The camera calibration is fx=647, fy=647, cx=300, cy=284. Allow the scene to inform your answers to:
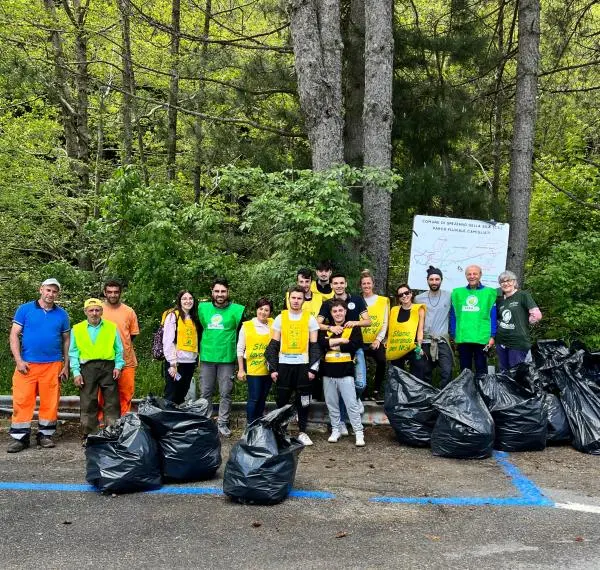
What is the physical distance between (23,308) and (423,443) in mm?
4311

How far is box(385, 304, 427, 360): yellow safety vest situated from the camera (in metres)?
7.25

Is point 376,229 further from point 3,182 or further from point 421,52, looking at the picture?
point 3,182

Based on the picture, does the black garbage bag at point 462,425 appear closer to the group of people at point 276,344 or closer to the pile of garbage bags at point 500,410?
the pile of garbage bags at point 500,410

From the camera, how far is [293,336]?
21.5ft

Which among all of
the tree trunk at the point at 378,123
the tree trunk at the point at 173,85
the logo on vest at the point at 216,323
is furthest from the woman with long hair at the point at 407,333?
the tree trunk at the point at 173,85

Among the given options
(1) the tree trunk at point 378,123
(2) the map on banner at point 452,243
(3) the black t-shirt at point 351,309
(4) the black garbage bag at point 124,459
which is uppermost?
(1) the tree trunk at point 378,123

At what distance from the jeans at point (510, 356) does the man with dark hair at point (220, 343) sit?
300 cm

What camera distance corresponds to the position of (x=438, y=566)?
12.6 ft

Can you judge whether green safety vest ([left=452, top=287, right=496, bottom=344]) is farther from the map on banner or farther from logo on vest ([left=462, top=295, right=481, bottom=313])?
the map on banner

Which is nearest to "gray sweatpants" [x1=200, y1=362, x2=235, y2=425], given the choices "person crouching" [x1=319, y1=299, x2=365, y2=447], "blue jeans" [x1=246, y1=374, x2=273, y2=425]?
"blue jeans" [x1=246, y1=374, x2=273, y2=425]

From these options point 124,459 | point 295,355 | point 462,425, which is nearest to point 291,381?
point 295,355

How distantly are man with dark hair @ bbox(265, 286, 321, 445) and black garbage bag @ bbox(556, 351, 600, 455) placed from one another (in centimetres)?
258

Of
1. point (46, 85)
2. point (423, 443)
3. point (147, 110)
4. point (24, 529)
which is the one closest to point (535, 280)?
point (423, 443)

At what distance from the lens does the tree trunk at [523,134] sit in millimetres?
9633
